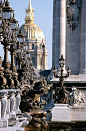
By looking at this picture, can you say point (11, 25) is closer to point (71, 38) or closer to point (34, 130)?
point (34, 130)

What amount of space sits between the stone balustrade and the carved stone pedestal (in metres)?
Answer: 15.5

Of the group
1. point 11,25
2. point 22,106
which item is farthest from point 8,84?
point 11,25

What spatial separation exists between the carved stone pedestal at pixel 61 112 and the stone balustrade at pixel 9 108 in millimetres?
15468

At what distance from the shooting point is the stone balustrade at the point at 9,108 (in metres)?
18.0

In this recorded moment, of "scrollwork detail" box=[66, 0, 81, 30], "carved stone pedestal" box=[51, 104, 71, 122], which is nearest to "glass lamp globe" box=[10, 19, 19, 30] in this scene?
"carved stone pedestal" box=[51, 104, 71, 122]

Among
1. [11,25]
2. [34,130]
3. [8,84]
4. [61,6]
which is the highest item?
[61,6]

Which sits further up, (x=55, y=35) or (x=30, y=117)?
(x=55, y=35)

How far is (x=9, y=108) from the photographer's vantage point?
21219 millimetres

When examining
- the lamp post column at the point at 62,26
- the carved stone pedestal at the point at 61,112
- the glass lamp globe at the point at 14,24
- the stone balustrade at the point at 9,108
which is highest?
the lamp post column at the point at 62,26

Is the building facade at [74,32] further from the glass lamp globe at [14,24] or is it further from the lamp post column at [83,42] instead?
the glass lamp globe at [14,24]

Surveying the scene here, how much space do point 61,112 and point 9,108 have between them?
18.4 m

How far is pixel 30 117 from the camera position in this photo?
21750 mm

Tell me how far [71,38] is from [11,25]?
21993 millimetres

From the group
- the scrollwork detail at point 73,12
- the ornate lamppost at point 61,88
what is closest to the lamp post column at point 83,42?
the scrollwork detail at point 73,12
